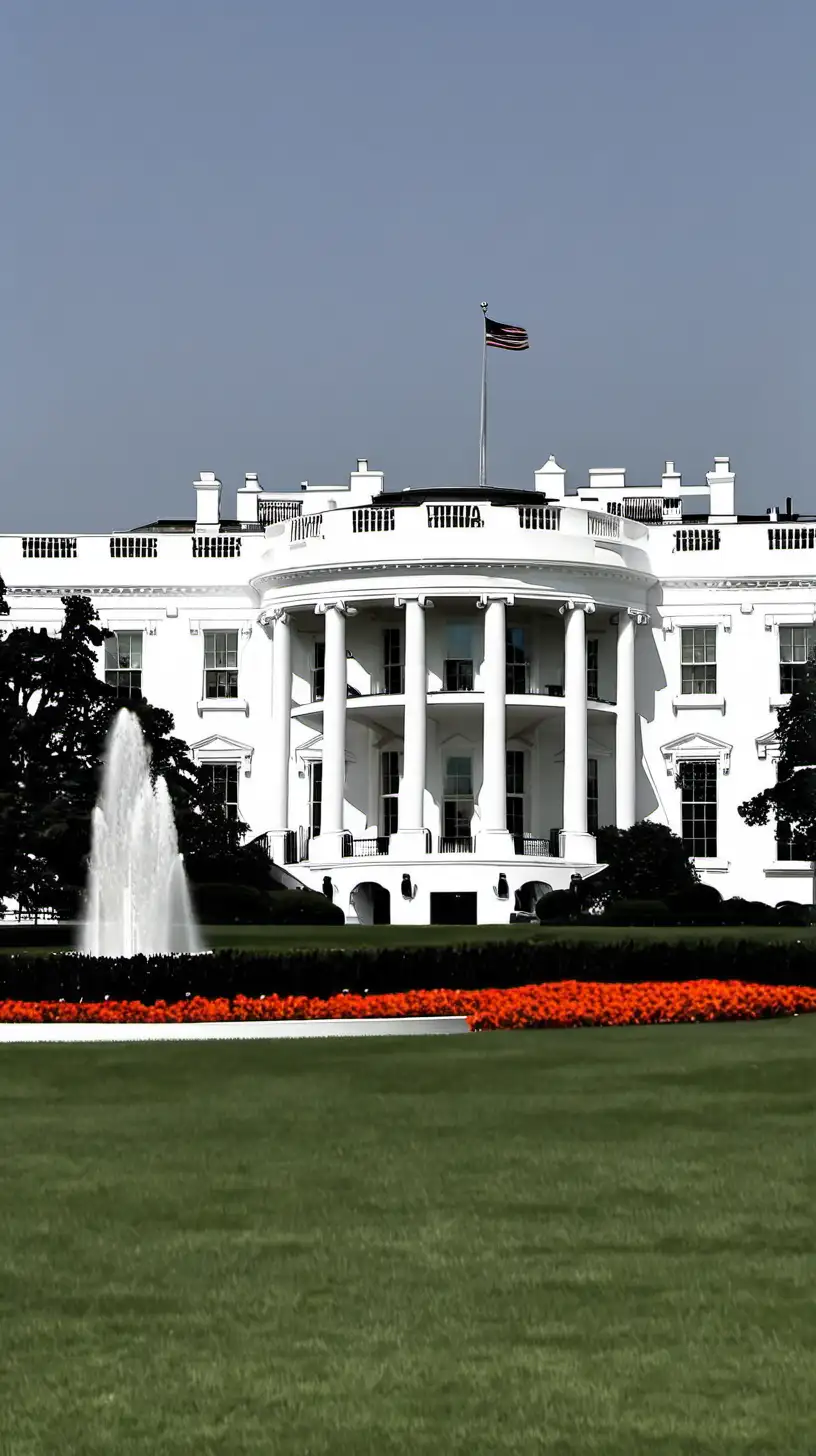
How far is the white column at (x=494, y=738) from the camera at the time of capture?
2466 inches

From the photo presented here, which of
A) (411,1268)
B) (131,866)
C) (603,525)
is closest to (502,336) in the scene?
(603,525)

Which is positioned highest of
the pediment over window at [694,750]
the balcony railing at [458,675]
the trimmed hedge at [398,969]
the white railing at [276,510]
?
the white railing at [276,510]

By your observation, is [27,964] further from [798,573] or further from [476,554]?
[798,573]

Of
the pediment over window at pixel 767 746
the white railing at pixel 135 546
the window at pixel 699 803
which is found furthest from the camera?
the white railing at pixel 135 546

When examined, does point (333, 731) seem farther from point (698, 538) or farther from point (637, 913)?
point (637, 913)

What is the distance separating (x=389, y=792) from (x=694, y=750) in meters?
9.69

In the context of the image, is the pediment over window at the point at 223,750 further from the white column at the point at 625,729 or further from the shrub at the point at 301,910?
the shrub at the point at 301,910

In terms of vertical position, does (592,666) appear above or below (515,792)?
above

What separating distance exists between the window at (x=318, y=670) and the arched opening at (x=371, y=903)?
770 centimetres

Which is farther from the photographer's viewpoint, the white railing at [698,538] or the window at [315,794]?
the white railing at [698,538]

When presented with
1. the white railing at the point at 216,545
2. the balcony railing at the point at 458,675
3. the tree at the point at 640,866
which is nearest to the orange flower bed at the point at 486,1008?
the tree at the point at 640,866

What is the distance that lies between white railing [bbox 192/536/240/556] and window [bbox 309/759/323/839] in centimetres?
770

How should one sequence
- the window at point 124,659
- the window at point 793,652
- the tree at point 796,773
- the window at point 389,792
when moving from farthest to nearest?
the window at point 124,659, the window at point 793,652, the window at point 389,792, the tree at point 796,773

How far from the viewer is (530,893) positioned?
204 feet
